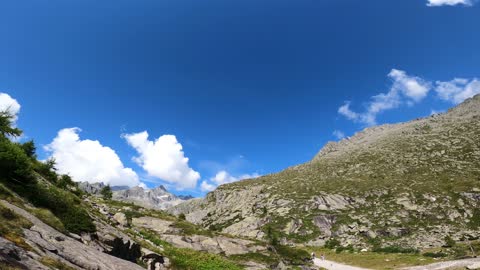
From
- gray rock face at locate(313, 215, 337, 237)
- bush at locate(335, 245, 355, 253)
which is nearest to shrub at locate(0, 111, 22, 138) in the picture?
bush at locate(335, 245, 355, 253)

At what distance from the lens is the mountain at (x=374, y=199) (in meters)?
105

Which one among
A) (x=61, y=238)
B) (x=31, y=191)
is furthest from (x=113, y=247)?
(x=61, y=238)

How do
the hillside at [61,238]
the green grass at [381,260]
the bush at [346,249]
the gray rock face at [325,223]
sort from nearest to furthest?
the hillside at [61,238], the green grass at [381,260], the bush at [346,249], the gray rock face at [325,223]

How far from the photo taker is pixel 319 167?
Answer: 18125 cm

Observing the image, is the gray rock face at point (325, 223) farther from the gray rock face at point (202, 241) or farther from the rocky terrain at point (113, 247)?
the gray rock face at point (202, 241)

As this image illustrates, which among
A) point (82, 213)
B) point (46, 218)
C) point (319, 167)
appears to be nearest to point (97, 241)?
point (82, 213)

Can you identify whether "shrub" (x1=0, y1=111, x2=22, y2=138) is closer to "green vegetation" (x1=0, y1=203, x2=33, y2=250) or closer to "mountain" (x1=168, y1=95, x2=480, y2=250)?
"green vegetation" (x1=0, y1=203, x2=33, y2=250)

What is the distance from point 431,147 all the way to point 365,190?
56685 mm

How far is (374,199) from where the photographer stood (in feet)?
417

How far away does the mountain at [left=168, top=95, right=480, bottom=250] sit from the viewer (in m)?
105

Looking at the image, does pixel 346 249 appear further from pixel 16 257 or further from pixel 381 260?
pixel 16 257

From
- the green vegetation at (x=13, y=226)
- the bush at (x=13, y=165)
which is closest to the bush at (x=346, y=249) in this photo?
the bush at (x=13, y=165)

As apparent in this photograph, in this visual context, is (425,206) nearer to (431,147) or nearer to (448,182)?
(448,182)

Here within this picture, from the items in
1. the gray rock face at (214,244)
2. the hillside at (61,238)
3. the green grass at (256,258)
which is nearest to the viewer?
the hillside at (61,238)
